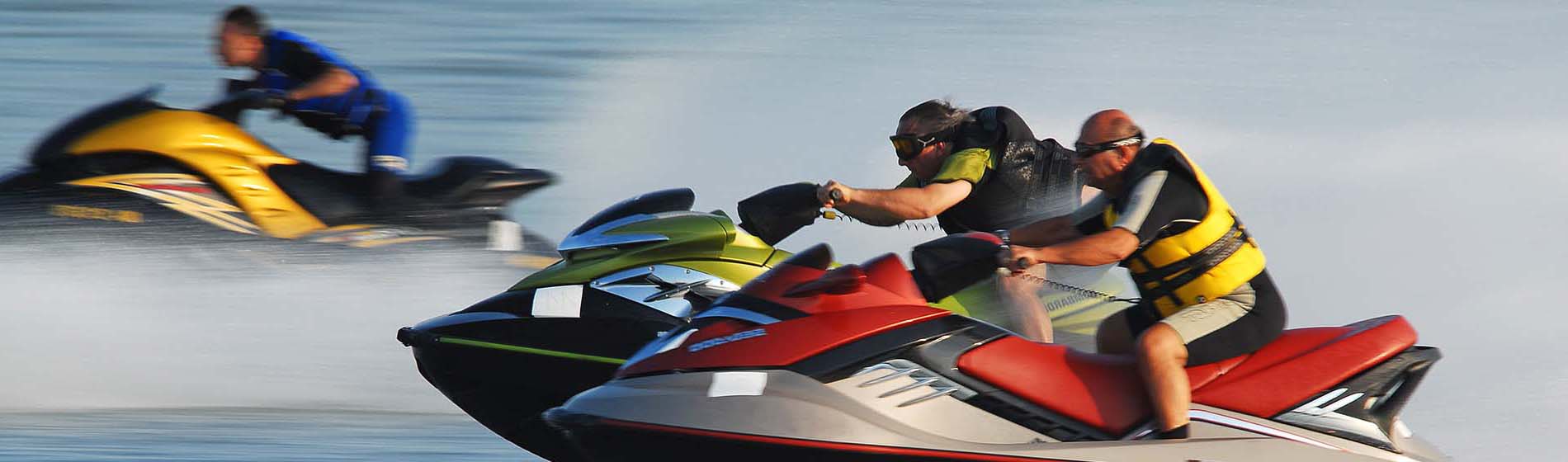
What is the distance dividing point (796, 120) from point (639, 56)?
5.87 ft

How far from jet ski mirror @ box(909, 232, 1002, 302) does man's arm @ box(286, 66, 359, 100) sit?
3447 mm

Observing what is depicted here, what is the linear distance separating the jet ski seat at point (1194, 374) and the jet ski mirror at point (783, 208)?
79cm

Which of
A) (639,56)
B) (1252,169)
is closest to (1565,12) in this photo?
(1252,169)

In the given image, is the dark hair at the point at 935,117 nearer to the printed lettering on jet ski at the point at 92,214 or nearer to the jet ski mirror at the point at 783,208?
the jet ski mirror at the point at 783,208

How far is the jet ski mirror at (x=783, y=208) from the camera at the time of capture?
398cm

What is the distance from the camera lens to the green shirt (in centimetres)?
416

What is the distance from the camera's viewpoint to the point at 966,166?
165 inches

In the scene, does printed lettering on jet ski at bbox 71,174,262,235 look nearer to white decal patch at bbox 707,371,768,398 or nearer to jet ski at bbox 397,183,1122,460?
jet ski at bbox 397,183,1122,460

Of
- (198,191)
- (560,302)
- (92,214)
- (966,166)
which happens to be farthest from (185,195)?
(966,166)

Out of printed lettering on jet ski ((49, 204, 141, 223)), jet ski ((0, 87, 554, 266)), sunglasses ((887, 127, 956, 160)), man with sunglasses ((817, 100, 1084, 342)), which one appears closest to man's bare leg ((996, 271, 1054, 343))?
man with sunglasses ((817, 100, 1084, 342))

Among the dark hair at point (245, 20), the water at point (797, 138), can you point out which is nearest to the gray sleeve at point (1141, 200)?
the water at point (797, 138)

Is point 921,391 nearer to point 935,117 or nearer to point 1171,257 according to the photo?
point 1171,257

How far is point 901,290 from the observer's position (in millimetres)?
3387

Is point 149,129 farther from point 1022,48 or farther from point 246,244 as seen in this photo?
point 1022,48
